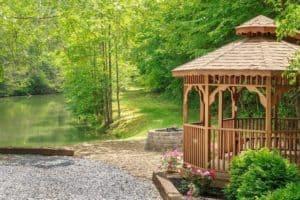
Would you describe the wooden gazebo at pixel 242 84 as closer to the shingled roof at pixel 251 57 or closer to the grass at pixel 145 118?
the shingled roof at pixel 251 57

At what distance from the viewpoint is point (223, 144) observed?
464 inches

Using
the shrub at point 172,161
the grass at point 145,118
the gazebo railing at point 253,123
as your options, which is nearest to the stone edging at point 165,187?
the shrub at point 172,161

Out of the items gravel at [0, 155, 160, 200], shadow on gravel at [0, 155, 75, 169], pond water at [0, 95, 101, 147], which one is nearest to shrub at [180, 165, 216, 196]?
gravel at [0, 155, 160, 200]

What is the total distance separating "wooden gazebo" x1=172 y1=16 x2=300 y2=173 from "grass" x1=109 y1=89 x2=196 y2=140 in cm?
1280

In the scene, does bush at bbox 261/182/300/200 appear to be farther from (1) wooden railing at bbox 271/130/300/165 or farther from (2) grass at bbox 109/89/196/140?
(2) grass at bbox 109/89/196/140

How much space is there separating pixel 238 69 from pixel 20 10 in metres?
10.3

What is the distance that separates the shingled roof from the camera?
36.4 feet

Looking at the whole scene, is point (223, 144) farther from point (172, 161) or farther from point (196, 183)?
point (172, 161)

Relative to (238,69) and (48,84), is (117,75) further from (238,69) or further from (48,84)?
(48,84)

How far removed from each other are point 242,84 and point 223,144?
1.51 meters

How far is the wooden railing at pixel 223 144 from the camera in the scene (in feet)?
37.6

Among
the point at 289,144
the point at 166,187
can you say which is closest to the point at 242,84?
the point at 289,144

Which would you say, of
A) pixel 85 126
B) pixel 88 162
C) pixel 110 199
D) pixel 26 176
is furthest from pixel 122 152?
pixel 85 126

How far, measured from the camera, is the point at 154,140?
1886 cm
